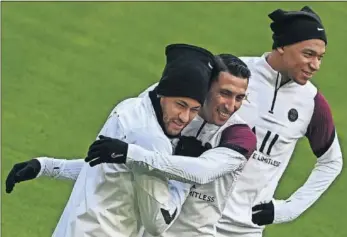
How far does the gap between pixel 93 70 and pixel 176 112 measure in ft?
20.9

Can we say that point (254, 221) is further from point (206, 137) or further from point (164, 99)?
point (164, 99)

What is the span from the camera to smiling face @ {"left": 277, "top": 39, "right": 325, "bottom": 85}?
16.7ft

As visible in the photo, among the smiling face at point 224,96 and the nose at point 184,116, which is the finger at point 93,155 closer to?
the nose at point 184,116

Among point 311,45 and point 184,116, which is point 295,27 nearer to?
point 311,45

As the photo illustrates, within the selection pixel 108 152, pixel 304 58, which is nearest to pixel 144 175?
pixel 108 152

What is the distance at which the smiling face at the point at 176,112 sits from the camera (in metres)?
4.09

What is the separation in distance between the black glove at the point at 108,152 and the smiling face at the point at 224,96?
0.60 metres

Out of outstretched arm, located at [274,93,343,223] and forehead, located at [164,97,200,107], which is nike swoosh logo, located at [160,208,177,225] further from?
outstretched arm, located at [274,93,343,223]

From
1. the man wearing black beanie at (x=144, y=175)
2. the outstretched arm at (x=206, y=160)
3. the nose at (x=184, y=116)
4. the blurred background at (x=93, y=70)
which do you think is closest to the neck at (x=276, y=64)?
the outstretched arm at (x=206, y=160)

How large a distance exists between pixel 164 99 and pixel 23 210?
378 cm

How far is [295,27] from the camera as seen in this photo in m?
5.12

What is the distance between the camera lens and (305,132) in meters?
5.38

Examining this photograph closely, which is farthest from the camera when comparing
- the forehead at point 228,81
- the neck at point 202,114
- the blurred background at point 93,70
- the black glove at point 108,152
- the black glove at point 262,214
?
the blurred background at point 93,70

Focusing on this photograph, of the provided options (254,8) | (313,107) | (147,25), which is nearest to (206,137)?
(313,107)
